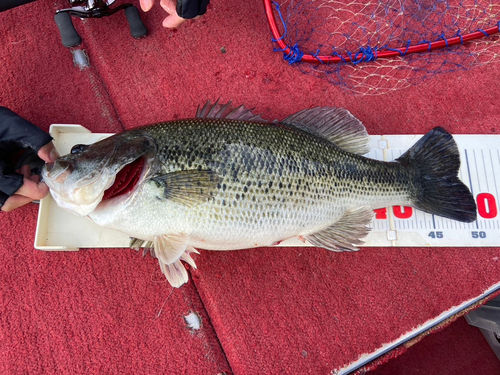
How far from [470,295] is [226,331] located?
4.57 feet

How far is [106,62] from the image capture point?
2070 millimetres

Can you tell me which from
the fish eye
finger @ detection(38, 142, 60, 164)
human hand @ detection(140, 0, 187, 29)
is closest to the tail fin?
human hand @ detection(140, 0, 187, 29)

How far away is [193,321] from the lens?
5.83 ft

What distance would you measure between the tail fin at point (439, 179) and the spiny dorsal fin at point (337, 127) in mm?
274

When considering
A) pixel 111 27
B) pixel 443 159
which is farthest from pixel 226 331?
pixel 111 27

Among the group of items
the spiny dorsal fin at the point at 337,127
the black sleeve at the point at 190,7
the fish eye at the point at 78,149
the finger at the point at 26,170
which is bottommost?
the spiny dorsal fin at the point at 337,127

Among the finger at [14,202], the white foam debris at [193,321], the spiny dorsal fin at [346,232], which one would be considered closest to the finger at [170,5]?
the finger at [14,202]

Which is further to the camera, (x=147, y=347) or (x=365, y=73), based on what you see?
(x=365, y=73)

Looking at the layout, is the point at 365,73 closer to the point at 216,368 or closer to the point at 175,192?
the point at 175,192

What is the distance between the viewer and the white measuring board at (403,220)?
1755mm

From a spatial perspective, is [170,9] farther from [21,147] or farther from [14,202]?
[14,202]

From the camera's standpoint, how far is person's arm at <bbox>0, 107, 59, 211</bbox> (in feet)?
5.10

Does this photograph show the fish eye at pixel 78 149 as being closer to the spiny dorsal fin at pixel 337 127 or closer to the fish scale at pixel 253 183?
the fish scale at pixel 253 183

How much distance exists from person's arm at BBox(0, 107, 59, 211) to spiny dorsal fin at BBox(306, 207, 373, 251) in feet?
4.67
